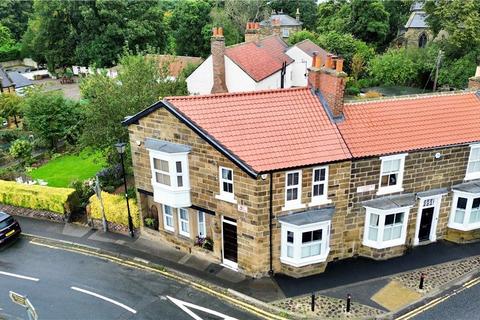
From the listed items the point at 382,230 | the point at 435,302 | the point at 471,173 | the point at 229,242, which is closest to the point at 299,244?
the point at 229,242

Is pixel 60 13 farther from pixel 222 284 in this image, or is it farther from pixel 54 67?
pixel 222 284

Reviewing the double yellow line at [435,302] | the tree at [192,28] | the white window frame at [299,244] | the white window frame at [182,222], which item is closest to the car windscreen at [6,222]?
the white window frame at [182,222]

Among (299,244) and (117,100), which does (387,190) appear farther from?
(117,100)

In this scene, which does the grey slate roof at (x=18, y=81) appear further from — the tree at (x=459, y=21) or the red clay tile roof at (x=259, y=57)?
the tree at (x=459, y=21)

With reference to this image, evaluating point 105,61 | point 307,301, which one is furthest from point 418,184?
point 105,61

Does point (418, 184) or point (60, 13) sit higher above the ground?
point (60, 13)

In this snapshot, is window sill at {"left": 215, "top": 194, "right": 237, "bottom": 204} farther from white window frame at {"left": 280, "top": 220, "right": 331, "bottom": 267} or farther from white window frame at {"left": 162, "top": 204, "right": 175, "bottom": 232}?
white window frame at {"left": 162, "top": 204, "right": 175, "bottom": 232}
